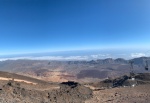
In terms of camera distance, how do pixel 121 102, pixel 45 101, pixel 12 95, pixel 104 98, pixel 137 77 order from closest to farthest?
pixel 12 95
pixel 45 101
pixel 121 102
pixel 104 98
pixel 137 77

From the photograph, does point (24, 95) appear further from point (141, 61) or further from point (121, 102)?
point (141, 61)

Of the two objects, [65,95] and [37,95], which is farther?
[65,95]

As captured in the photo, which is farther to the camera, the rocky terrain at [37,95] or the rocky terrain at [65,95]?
the rocky terrain at [65,95]

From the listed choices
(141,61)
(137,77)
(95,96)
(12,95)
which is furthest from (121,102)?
(141,61)

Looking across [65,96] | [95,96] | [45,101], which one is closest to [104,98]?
[95,96]

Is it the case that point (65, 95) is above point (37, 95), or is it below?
below

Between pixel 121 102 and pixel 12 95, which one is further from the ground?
pixel 12 95

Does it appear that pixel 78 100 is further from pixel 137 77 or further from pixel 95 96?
pixel 137 77

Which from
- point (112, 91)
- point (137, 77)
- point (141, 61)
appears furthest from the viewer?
point (141, 61)

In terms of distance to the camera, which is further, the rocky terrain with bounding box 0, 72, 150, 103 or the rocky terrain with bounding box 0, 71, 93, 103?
the rocky terrain with bounding box 0, 72, 150, 103

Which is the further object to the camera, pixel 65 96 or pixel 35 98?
pixel 65 96
